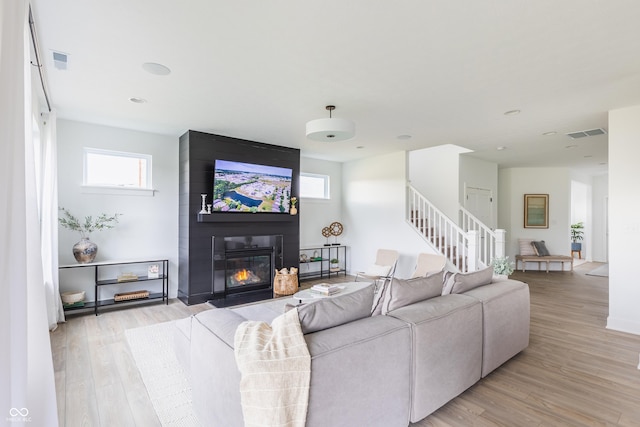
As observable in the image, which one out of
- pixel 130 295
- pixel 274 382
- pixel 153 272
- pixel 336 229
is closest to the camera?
pixel 274 382

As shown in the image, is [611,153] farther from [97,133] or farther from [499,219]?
[97,133]

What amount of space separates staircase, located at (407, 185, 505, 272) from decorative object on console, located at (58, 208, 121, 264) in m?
5.21

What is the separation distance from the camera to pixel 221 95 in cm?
355

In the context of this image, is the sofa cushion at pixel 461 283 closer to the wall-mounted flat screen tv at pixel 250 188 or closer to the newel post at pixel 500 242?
the newel post at pixel 500 242

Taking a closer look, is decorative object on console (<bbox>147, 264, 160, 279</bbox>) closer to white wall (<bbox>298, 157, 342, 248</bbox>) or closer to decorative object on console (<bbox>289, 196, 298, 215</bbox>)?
decorative object on console (<bbox>289, 196, 298, 215</bbox>)

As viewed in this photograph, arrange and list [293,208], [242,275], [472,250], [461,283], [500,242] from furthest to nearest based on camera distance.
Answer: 1. [293,208]
2. [242,275]
3. [500,242]
4. [472,250]
5. [461,283]

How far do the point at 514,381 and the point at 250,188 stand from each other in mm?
4423

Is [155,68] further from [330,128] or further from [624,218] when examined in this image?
[624,218]

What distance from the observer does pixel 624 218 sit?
3922mm

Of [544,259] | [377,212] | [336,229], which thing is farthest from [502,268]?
[544,259]

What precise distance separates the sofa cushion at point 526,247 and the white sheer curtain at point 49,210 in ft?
31.6

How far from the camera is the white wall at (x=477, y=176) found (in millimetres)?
6820

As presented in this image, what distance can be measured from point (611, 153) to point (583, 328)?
2227mm

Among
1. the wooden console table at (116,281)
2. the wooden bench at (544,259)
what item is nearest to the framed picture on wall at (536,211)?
the wooden bench at (544,259)
